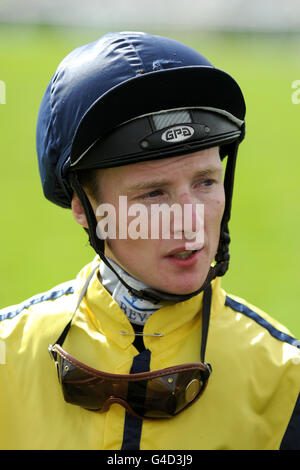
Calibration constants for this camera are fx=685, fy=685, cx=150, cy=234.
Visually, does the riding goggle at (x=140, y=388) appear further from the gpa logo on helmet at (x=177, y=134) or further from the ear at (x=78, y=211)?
the gpa logo on helmet at (x=177, y=134)

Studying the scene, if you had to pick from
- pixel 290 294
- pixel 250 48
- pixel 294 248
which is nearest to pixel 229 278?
pixel 290 294

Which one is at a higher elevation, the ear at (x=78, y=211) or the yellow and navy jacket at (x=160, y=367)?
the ear at (x=78, y=211)

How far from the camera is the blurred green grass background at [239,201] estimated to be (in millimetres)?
7172

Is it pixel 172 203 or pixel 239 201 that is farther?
pixel 239 201

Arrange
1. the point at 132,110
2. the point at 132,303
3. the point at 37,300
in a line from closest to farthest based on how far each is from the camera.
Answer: the point at 132,110, the point at 132,303, the point at 37,300

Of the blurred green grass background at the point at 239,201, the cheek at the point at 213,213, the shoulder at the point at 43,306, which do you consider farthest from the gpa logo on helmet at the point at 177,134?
the blurred green grass background at the point at 239,201

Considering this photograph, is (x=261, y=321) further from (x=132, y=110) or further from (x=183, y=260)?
(x=132, y=110)

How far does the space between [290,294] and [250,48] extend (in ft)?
38.9

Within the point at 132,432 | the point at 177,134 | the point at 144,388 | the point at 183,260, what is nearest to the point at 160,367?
the point at 144,388

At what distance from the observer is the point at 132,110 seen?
2398 millimetres

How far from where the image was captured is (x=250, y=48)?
17391 mm

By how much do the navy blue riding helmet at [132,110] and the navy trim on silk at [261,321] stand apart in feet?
0.45

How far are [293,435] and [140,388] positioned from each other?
576 millimetres

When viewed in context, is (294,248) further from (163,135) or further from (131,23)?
(131,23)
